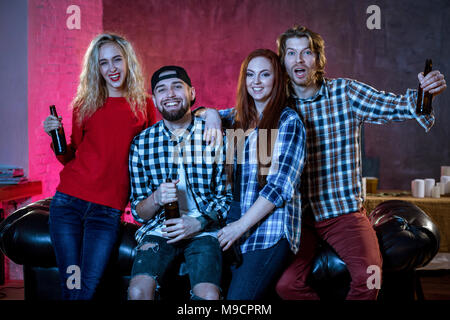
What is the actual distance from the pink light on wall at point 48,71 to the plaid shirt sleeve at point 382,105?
2469 millimetres

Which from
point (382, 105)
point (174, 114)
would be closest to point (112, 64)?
point (174, 114)

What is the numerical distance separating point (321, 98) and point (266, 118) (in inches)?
17.5

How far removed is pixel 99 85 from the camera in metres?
2.27

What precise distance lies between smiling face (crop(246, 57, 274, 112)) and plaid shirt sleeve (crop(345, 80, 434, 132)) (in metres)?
0.51

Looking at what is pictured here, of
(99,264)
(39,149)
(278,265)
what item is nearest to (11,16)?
(39,149)

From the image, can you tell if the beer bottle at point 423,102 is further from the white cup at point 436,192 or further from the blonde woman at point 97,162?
the white cup at point 436,192

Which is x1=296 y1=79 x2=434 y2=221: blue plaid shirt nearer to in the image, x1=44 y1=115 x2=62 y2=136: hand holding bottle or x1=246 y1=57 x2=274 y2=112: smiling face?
x1=246 y1=57 x2=274 y2=112: smiling face

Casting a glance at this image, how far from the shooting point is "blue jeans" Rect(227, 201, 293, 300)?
1.72m

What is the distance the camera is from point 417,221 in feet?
7.10

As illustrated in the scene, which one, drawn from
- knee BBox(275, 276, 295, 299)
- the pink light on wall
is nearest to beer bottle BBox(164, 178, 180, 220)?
knee BBox(275, 276, 295, 299)

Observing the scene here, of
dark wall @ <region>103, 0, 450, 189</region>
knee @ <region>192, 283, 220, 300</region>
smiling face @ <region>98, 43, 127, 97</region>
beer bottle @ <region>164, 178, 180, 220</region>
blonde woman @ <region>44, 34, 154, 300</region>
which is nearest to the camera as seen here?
knee @ <region>192, 283, 220, 300</region>

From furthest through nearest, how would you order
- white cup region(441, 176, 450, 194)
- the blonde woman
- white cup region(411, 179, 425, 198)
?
white cup region(441, 176, 450, 194) → white cup region(411, 179, 425, 198) → the blonde woman

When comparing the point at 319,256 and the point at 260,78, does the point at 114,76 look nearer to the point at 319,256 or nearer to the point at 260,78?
the point at 260,78

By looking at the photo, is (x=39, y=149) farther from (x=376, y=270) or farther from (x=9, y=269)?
(x=376, y=270)
